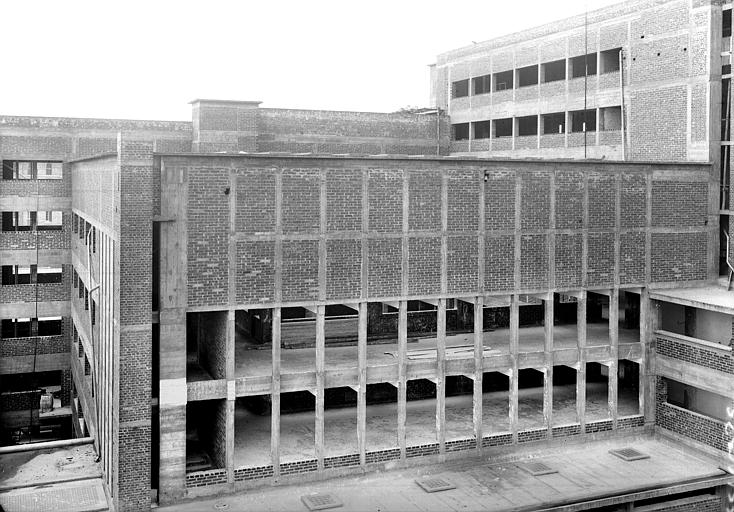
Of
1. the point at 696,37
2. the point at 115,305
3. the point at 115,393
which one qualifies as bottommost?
the point at 115,393

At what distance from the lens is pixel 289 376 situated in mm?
18969

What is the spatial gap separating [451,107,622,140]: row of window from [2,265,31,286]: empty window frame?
19663 mm

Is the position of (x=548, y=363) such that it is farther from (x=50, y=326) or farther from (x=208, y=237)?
(x=50, y=326)

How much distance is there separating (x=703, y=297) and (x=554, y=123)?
12421mm

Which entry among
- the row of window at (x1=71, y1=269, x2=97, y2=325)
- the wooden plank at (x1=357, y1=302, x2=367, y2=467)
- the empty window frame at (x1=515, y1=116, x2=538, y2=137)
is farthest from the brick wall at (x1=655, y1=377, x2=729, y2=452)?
the row of window at (x1=71, y1=269, x2=97, y2=325)

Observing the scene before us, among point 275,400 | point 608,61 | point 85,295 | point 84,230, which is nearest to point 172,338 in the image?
point 275,400

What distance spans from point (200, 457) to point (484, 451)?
7.27 metres

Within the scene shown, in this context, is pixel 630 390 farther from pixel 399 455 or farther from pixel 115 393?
pixel 115 393

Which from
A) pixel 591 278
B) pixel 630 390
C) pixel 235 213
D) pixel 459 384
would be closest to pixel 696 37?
pixel 591 278

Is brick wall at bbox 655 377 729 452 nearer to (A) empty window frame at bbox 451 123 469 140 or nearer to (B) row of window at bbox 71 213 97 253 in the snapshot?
(B) row of window at bbox 71 213 97 253

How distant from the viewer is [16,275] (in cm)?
3266

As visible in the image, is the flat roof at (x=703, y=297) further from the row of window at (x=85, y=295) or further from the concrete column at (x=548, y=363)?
the row of window at (x=85, y=295)

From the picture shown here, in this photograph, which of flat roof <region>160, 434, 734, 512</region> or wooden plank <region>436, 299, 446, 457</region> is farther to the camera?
wooden plank <region>436, 299, 446, 457</region>

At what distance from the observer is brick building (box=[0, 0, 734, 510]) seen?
1778cm
